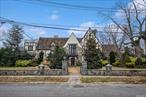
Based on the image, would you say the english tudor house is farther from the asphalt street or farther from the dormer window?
the asphalt street

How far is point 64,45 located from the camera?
72438 mm

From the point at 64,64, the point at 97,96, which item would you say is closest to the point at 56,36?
the point at 64,64

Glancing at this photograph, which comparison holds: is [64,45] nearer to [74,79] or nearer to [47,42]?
[47,42]

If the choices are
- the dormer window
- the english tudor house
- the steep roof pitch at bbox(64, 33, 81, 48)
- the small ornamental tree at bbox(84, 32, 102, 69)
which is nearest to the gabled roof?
the english tudor house

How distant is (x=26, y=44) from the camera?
83.2 metres

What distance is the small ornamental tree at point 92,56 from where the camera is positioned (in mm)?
43000

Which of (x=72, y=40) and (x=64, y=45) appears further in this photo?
(x=64, y=45)

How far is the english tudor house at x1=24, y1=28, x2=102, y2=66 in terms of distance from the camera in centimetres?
6962

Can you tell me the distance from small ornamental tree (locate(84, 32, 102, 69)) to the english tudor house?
58.6 ft

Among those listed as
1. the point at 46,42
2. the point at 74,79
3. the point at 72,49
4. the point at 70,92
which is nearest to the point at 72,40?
the point at 72,49

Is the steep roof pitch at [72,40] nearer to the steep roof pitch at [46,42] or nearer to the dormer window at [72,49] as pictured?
the dormer window at [72,49]

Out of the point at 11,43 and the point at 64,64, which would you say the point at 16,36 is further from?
the point at 64,64

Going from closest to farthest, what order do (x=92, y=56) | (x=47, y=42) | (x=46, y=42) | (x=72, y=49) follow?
(x=92, y=56), (x=72, y=49), (x=47, y=42), (x=46, y=42)

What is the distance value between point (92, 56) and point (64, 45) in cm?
2855
